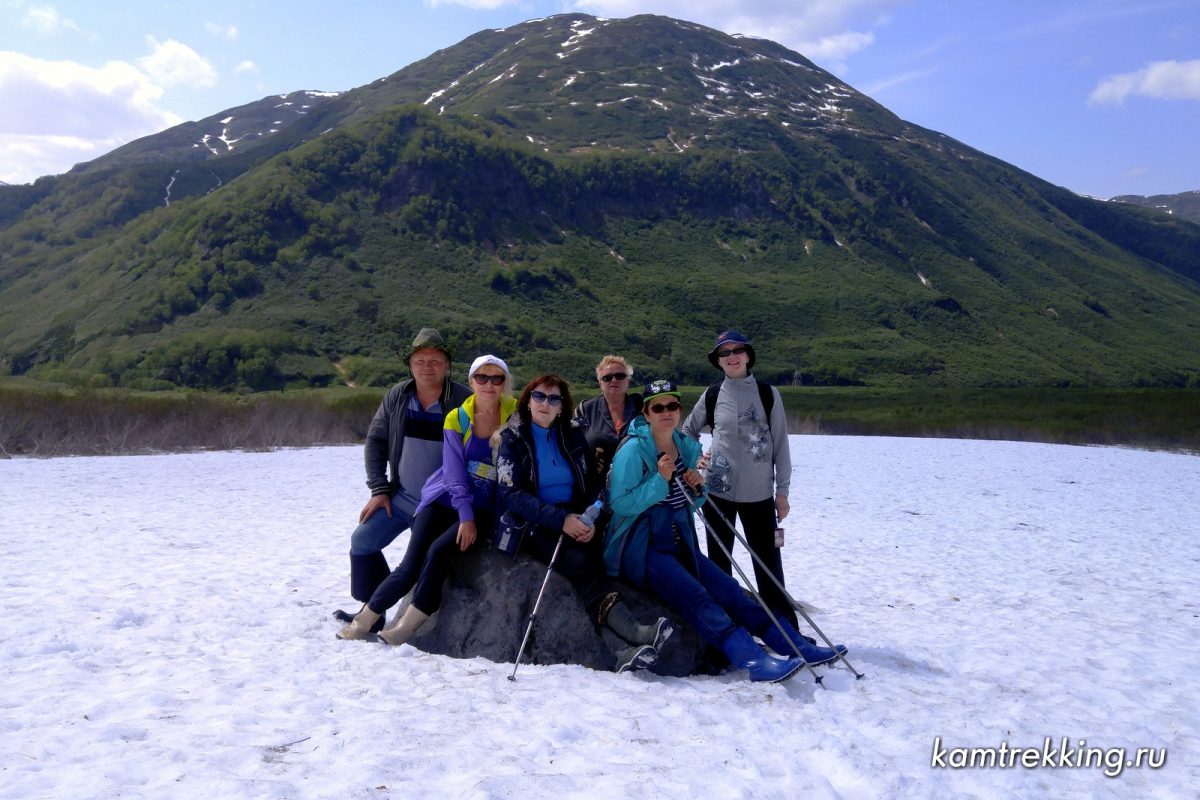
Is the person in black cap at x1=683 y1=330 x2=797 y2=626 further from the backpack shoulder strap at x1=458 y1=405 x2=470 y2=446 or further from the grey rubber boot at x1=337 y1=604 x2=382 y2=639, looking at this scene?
the grey rubber boot at x1=337 y1=604 x2=382 y2=639

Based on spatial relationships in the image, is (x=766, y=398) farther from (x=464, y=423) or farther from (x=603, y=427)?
(x=464, y=423)

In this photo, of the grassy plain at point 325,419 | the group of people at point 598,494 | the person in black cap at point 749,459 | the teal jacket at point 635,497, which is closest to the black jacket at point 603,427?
the group of people at point 598,494

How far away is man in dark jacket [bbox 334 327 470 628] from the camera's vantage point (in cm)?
607

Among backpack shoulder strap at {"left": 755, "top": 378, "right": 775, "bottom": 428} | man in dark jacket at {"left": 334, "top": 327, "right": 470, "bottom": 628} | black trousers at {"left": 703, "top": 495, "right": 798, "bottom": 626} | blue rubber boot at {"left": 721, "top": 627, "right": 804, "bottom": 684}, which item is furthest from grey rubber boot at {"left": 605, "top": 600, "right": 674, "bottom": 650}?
man in dark jacket at {"left": 334, "top": 327, "right": 470, "bottom": 628}

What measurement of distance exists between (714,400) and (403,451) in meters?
2.33

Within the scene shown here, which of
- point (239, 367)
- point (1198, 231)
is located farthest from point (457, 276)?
point (1198, 231)

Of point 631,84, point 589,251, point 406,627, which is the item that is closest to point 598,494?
point 406,627

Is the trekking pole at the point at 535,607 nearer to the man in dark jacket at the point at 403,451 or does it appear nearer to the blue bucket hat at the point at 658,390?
the blue bucket hat at the point at 658,390

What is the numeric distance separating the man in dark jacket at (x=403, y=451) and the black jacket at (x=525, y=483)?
70 centimetres

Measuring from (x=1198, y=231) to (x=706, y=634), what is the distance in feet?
740

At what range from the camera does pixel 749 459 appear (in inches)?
229

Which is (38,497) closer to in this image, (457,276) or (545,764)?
(545,764)

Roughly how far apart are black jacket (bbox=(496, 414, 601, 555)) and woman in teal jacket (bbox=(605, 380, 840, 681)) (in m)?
0.27

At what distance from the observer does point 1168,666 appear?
574 cm
